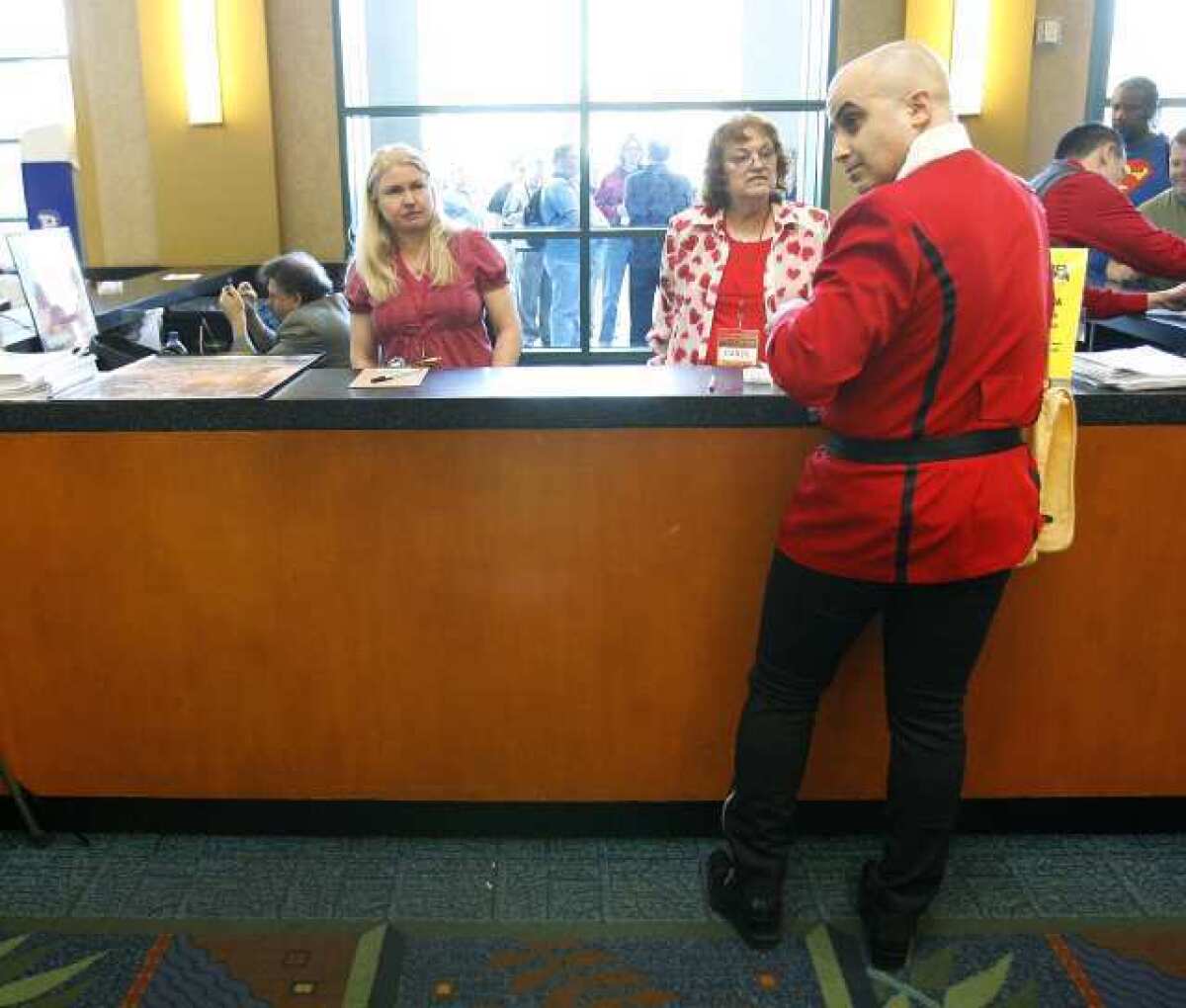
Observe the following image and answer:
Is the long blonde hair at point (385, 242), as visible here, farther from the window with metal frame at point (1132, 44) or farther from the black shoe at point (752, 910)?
the window with metal frame at point (1132, 44)

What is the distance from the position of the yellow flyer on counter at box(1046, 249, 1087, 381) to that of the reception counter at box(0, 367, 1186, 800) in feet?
0.30

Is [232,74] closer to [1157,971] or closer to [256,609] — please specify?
[256,609]

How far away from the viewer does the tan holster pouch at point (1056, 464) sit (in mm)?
1875

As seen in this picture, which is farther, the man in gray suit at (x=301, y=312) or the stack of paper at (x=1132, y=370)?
the man in gray suit at (x=301, y=312)

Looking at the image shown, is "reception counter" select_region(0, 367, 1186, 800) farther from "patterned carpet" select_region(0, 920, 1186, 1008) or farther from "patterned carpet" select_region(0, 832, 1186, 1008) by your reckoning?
"patterned carpet" select_region(0, 920, 1186, 1008)

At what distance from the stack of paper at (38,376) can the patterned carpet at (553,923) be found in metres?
0.89

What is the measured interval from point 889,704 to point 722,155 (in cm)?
135

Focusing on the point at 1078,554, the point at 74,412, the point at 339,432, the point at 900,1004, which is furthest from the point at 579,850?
the point at 74,412

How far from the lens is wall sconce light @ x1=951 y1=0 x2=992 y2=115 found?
596cm

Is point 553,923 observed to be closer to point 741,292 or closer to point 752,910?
point 752,910

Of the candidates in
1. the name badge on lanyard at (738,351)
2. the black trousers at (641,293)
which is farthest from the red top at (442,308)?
the black trousers at (641,293)

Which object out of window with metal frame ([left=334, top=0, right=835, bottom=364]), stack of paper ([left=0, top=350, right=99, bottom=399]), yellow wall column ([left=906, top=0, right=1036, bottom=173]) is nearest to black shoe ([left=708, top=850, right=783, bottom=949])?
stack of paper ([left=0, top=350, right=99, bottom=399])

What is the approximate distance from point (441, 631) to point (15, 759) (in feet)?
2.88

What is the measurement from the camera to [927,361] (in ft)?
5.40
